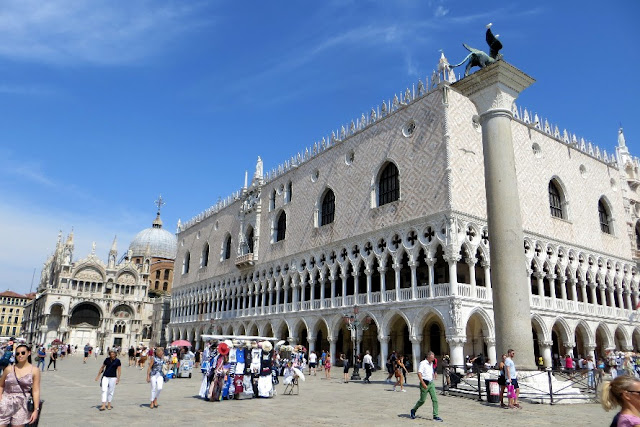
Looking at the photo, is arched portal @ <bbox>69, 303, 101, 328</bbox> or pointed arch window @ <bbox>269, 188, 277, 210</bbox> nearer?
pointed arch window @ <bbox>269, 188, 277, 210</bbox>

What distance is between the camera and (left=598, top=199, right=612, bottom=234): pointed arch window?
32188 mm

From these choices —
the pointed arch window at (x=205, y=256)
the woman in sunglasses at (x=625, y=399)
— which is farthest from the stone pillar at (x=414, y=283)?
the pointed arch window at (x=205, y=256)

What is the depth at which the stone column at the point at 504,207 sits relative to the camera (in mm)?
12609

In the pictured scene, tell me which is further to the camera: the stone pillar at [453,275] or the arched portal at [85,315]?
the arched portal at [85,315]

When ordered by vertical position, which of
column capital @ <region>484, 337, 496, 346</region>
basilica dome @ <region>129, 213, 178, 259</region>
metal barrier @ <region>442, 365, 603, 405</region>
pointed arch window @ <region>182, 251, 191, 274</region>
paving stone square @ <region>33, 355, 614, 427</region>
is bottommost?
paving stone square @ <region>33, 355, 614, 427</region>

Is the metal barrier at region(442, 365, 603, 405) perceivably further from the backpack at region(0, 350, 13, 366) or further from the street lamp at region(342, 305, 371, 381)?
the backpack at region(0, 350, 13, 366)

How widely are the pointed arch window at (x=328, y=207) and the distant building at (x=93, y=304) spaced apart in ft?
106

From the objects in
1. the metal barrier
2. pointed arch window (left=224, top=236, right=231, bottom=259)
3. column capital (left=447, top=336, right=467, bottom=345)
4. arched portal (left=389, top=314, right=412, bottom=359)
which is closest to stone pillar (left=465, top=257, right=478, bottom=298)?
column capital (left=447, top=336, right=467, bottom=345)

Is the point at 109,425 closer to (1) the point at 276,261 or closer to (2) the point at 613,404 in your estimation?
(2) the point at 613,404

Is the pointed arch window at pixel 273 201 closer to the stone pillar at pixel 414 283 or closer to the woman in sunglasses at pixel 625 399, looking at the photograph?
the stone pillar at pixel 414 283

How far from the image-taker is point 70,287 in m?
56.2

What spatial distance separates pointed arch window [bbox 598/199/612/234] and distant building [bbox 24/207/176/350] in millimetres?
44839

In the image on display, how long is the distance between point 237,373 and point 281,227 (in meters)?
24.1

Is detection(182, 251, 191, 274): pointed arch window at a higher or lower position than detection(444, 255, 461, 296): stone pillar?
higher
